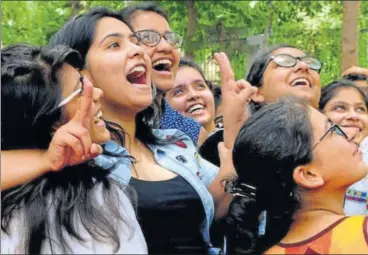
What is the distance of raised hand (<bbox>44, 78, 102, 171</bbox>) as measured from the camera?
182 centimetres

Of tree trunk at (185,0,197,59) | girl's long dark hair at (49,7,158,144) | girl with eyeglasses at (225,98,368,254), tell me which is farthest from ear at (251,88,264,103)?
tree trunk at (185,0,197,59)

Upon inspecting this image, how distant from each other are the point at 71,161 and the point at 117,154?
1.57 ft

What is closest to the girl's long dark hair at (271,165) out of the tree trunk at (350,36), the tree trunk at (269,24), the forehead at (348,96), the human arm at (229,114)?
the human arm at (229,114)

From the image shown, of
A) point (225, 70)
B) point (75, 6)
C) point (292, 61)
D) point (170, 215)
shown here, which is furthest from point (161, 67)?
point (75, 6)

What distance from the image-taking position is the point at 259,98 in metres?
3.35

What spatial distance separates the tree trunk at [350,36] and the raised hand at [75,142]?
592 cm

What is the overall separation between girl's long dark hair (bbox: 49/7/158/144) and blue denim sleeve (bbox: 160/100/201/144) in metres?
0.49

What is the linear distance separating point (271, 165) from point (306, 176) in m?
0.13

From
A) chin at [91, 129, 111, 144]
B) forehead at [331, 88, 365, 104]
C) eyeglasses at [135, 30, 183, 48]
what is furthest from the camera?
forehead at [331, 88, 365, 104]

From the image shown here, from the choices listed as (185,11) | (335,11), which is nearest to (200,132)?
(185,11)

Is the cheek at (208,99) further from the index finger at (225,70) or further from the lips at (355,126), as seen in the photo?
the index finger at (225,70)

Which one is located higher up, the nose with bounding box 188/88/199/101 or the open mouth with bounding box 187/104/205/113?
the nose with bounding box 188/88/199/101

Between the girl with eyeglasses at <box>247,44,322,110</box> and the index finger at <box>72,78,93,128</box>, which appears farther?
the girl with eyeglasses at <box>247,44,322,110</box>

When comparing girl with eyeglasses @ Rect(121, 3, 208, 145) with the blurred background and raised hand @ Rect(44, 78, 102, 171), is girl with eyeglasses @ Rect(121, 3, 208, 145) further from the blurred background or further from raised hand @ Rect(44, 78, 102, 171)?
the blurred background
